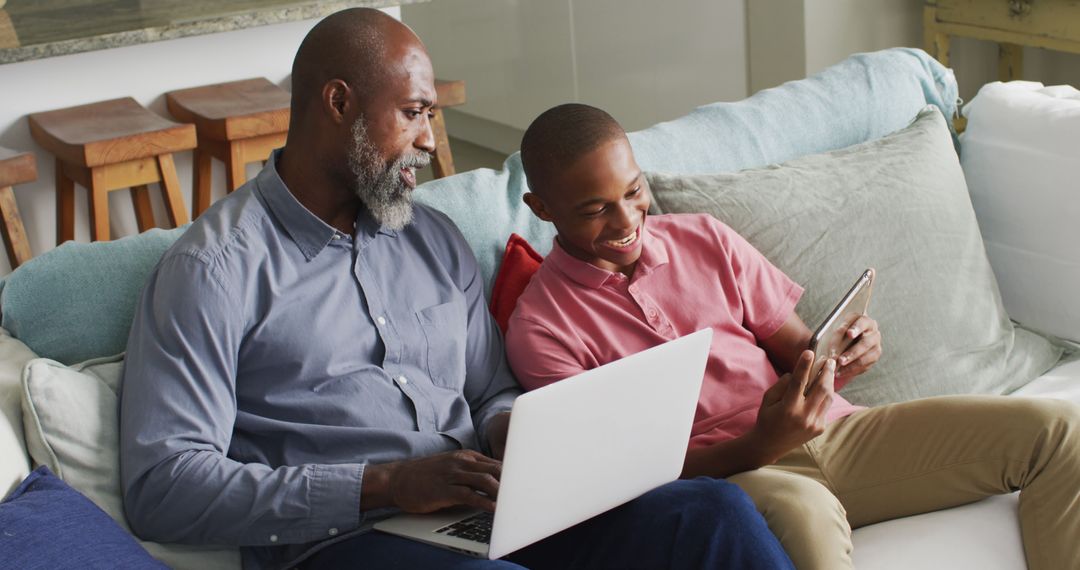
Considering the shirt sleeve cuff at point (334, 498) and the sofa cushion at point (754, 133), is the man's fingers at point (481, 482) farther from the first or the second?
the sofa cushion at point (754, 133)

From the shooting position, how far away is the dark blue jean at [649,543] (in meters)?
1.38

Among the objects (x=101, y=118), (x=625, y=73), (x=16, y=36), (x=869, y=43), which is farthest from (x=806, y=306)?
(x=625, y=73)

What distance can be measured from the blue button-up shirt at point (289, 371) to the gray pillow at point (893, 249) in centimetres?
43

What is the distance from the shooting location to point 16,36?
2787 millimetres

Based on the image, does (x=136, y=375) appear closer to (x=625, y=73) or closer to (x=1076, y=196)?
(x=1076, y=196)

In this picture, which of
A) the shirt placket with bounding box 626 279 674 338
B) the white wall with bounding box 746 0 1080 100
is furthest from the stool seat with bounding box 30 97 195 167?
the white wall with bounding box 746 0 1080 100

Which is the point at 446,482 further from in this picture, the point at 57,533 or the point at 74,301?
the point at 74,301

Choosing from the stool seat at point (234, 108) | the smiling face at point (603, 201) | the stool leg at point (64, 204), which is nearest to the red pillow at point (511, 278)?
the smiling face at point (603, 201)

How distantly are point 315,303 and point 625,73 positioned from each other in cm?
317

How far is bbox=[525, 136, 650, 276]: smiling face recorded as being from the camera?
166 cm

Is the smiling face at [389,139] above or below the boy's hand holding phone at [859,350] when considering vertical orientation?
above

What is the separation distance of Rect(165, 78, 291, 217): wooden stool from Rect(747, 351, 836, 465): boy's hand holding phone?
1.62 metres

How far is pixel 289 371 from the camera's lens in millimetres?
1541

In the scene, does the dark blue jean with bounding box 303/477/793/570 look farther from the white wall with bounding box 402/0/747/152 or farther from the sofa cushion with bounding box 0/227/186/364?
the white wall with bounding box 402/0/747/152
